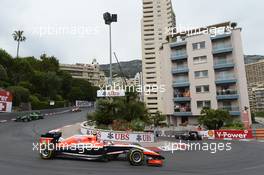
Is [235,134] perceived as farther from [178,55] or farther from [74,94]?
[74,94]

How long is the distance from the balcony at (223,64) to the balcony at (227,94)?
4466 millimetres

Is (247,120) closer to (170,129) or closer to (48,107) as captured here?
(170,129)

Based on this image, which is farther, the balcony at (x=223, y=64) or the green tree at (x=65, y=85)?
the green tree at (x=65, y=85)

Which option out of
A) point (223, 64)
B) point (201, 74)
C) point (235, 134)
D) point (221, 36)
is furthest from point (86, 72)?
point (235, 134)

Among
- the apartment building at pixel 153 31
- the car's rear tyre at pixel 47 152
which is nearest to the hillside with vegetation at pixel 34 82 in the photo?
the apartment building at pixel 153 31

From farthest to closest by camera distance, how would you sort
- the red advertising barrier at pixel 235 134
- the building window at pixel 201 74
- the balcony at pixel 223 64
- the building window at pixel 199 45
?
the building window at pixel 199 45 < the building window at pixel 201 74 < the balcony at pixel 223 64 < the red advertising barrier at pixel 235 134

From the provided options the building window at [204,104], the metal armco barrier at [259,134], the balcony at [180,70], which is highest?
the balcony at [180,70]

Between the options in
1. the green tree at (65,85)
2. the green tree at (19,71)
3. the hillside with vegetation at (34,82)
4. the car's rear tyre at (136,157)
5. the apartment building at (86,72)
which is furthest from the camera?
the apartment building at (86,72)

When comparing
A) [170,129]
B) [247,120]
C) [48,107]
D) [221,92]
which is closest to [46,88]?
[48,107]

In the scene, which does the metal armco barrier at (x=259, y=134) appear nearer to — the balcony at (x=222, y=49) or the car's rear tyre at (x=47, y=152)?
the balcony at (x=222, y=49)

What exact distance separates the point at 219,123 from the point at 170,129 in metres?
12.1

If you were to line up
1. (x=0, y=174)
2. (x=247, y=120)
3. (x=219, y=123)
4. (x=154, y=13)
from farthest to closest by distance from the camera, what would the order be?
(x=154, y=13) → (x=247, y=120) → (x=219, y=123) → (x=0, y=174)

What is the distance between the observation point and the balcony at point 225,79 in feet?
145

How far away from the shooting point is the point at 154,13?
383 ft
